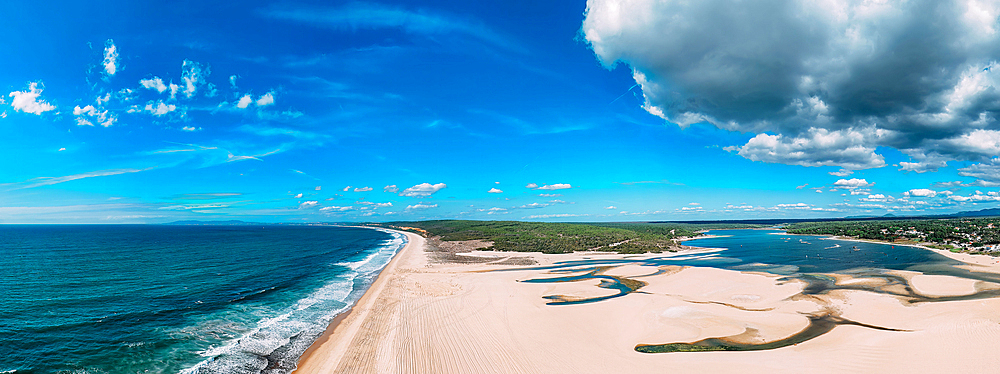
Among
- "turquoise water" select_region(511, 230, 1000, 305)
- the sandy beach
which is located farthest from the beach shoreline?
"turquoise water" select_region(511, 230, 1000, 305)

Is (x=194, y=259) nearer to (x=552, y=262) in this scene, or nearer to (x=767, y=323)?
(x=552, y=262)

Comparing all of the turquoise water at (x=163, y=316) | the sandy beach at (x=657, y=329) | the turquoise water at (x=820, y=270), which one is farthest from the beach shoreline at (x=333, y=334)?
the turquoise water at (x=820, y=270)

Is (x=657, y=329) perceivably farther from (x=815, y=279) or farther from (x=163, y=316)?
(x=163, y=316)

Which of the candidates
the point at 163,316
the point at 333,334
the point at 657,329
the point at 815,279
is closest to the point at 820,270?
the point at 815,279

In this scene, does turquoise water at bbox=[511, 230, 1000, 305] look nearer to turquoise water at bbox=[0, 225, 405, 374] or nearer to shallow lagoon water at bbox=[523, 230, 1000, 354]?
shallow lagoon water at bbox=[523, 230, 1000, 354]

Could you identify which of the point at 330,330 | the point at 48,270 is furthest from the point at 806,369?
the point at 48,270

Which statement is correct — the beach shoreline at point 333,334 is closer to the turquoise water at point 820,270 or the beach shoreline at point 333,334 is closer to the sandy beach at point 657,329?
the sandy beach at point 657,329

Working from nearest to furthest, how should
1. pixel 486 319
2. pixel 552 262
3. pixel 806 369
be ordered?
pixel 806 369
pixel 486 319
pixel 552 262

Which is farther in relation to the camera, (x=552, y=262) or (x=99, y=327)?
(x=552, y=262)

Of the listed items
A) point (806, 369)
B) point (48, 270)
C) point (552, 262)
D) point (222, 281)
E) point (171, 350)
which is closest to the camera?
point (806, 369)
